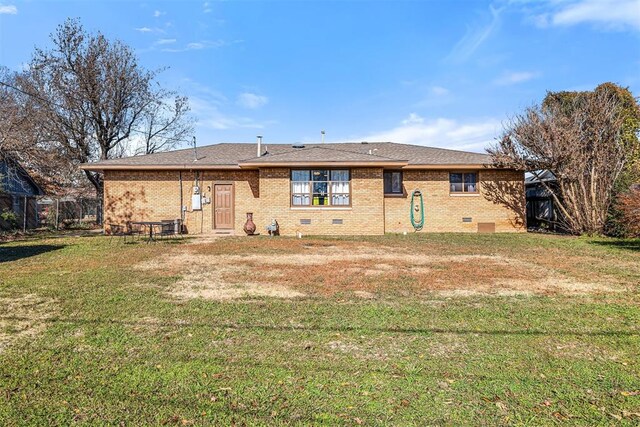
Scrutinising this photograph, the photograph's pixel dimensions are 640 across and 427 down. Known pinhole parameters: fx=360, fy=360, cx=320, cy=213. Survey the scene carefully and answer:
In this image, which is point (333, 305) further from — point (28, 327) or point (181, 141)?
point (181, 141)

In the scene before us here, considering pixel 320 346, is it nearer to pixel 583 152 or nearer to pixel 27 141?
pixel 583 152

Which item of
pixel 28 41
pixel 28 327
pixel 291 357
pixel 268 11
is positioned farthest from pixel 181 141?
pixel 291 357

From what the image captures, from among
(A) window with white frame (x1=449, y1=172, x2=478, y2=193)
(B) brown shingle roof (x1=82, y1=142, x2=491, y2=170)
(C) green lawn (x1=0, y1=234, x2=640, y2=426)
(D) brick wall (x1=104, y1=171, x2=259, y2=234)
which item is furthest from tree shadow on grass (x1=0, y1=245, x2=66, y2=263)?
(A) window with white frame (x1=449, y1=172, x2=478, y2=193)

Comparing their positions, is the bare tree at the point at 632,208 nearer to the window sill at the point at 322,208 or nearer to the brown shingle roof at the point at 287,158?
the brown shingle roof at the point at 287,158

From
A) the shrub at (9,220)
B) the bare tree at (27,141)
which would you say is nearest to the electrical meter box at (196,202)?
the bare tree at (27,141)

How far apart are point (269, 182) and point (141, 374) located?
1248 centimetres

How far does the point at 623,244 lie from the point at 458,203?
6.13 metres

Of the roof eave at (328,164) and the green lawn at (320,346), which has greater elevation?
the roof eave at (328,164)

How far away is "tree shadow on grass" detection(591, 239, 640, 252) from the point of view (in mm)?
11008

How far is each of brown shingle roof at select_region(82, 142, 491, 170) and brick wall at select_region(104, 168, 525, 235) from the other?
0.49 meters

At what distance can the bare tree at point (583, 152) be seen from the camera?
47.0ft

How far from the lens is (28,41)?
20641mm

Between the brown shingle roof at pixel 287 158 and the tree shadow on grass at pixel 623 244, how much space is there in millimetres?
5591

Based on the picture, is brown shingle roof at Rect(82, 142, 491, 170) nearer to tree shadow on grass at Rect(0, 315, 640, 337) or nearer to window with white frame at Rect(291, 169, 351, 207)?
window with white frame at Rect(291, 169, 351, 207)
